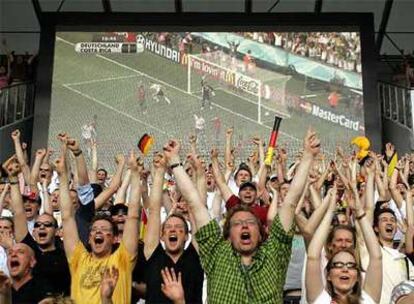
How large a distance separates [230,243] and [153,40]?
10.9 m

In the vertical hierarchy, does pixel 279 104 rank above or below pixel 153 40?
below

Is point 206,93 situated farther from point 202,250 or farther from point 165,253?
point 202,250

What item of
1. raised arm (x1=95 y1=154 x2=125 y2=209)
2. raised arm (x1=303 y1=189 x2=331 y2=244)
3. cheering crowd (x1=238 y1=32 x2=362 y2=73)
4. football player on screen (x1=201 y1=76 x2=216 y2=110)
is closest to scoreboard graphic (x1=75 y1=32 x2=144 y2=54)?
football player on screen (x1=201 y1=76 x2=216 y2=110)

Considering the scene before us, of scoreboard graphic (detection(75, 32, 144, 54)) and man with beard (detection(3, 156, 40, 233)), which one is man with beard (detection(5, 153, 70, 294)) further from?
scoreboard graphic (detection(75, 32, 144, 54))

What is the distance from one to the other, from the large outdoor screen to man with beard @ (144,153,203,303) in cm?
888

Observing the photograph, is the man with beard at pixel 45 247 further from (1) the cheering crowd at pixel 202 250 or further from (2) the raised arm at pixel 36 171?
(2) the raised arm at pixel 36 171

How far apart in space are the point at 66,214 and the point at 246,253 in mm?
1581

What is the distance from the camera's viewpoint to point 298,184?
4.57 meters

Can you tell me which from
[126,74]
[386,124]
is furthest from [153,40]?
[386,124]

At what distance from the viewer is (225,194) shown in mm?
6215

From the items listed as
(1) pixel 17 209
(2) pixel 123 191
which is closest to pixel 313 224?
(1) pixel 17 209

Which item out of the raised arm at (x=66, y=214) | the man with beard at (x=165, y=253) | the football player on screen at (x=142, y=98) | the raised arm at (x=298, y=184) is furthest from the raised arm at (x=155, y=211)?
the football player on screen at (x=142, y=98)

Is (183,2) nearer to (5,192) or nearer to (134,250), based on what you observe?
(5,192)

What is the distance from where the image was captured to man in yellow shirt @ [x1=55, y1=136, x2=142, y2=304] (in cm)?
486
